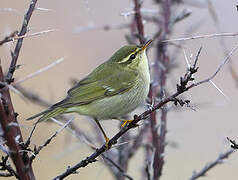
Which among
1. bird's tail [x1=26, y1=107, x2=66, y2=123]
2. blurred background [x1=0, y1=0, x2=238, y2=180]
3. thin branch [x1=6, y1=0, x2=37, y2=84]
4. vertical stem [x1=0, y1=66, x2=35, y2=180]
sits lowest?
vertical stem [x1=0, y1=66, x2=35, y2=180]

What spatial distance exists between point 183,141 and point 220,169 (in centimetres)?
101

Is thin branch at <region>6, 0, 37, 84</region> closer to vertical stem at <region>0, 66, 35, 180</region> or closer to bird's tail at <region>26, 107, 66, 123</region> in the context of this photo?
vertical stem at <region>0, 66, 35, 180</region>

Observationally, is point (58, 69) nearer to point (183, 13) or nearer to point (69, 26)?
point (69, 26)

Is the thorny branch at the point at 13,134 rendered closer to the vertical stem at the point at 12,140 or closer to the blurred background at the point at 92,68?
the vertical stem at the point at 12,140

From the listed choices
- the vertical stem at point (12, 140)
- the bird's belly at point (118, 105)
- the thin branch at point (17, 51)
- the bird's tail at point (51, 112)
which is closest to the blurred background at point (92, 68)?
the bird's belly at point (118, 105)

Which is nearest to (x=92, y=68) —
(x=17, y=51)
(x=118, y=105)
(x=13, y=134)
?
(x=118, y=105)

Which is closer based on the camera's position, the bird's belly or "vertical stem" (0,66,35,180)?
"vertical stem" (0,66,35,180)

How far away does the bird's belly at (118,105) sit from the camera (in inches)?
162

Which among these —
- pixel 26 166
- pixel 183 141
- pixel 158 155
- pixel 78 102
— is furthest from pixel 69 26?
pixel 26 166

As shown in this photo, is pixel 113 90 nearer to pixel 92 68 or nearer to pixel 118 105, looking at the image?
pixel 118 105

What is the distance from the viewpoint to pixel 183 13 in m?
3.84

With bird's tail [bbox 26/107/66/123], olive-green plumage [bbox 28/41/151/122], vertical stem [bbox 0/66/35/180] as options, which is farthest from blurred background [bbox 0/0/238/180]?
vertical stem [bbox 0/66/35/180]

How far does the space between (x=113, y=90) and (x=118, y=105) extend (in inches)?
10.3

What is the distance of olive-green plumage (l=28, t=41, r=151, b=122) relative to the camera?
4.12 metres
